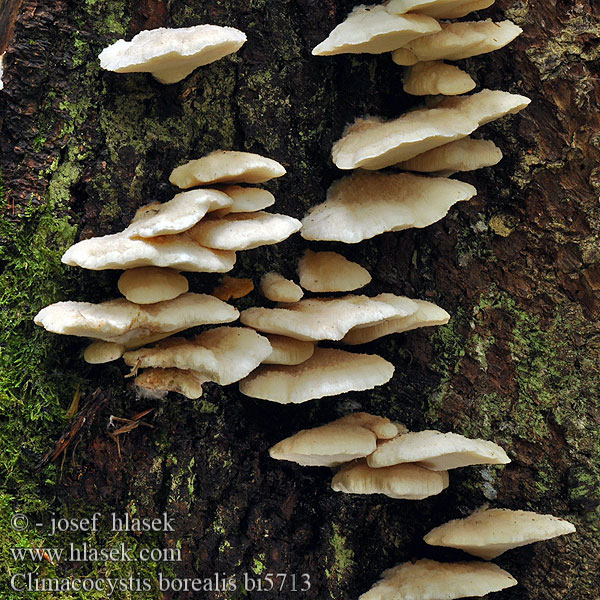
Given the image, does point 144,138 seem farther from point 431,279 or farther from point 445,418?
point 445,418

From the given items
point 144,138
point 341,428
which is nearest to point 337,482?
point 341,428

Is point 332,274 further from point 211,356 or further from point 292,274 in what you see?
point 211,356

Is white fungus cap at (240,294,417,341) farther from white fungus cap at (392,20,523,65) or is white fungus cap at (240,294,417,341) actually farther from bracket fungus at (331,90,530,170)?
white fungus cap at (392,20,523,65)

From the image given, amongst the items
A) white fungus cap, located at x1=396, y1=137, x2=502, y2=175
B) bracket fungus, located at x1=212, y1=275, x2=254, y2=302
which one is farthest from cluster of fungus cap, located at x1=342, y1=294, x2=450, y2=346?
white fungus cap, located at x1=396, y1=137, x2=502, y2=175

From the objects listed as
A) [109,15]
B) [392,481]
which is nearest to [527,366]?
[392,481]

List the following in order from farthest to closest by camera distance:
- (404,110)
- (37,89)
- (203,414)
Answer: (404,110)
(203,414)
(37,89)

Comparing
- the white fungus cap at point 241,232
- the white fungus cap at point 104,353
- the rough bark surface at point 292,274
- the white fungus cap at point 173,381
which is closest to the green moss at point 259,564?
the rough bark surface at point 292,274
